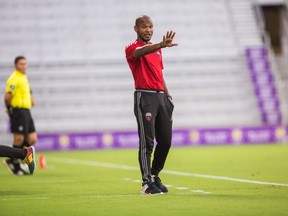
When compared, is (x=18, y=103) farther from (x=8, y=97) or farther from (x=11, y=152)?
(x=11, y=152)

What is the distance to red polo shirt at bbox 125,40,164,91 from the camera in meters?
9.61

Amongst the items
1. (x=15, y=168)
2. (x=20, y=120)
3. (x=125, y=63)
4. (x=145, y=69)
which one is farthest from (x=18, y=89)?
(x=125, y=63)

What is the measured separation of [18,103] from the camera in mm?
14734

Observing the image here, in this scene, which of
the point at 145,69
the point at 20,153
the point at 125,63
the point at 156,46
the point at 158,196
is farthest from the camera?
the point at 125,63

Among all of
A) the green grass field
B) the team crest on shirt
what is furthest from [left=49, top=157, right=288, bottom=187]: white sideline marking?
the team crest on shirt

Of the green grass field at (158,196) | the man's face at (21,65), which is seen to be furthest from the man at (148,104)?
the man's face at (21,65)

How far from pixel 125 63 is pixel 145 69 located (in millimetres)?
19809

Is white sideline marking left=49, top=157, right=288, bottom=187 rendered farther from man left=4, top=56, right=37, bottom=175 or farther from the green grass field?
man left=4, top=56, right=37, bottom=175

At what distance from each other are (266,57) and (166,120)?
69.1 feet

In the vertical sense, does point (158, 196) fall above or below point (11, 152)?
below

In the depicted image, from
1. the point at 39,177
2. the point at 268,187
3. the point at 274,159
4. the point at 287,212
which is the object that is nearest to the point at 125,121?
the point at 274,159

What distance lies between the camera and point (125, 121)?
27688 mm

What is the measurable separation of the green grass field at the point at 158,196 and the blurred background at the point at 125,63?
988 cm

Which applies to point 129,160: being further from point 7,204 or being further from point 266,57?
point 266,57
